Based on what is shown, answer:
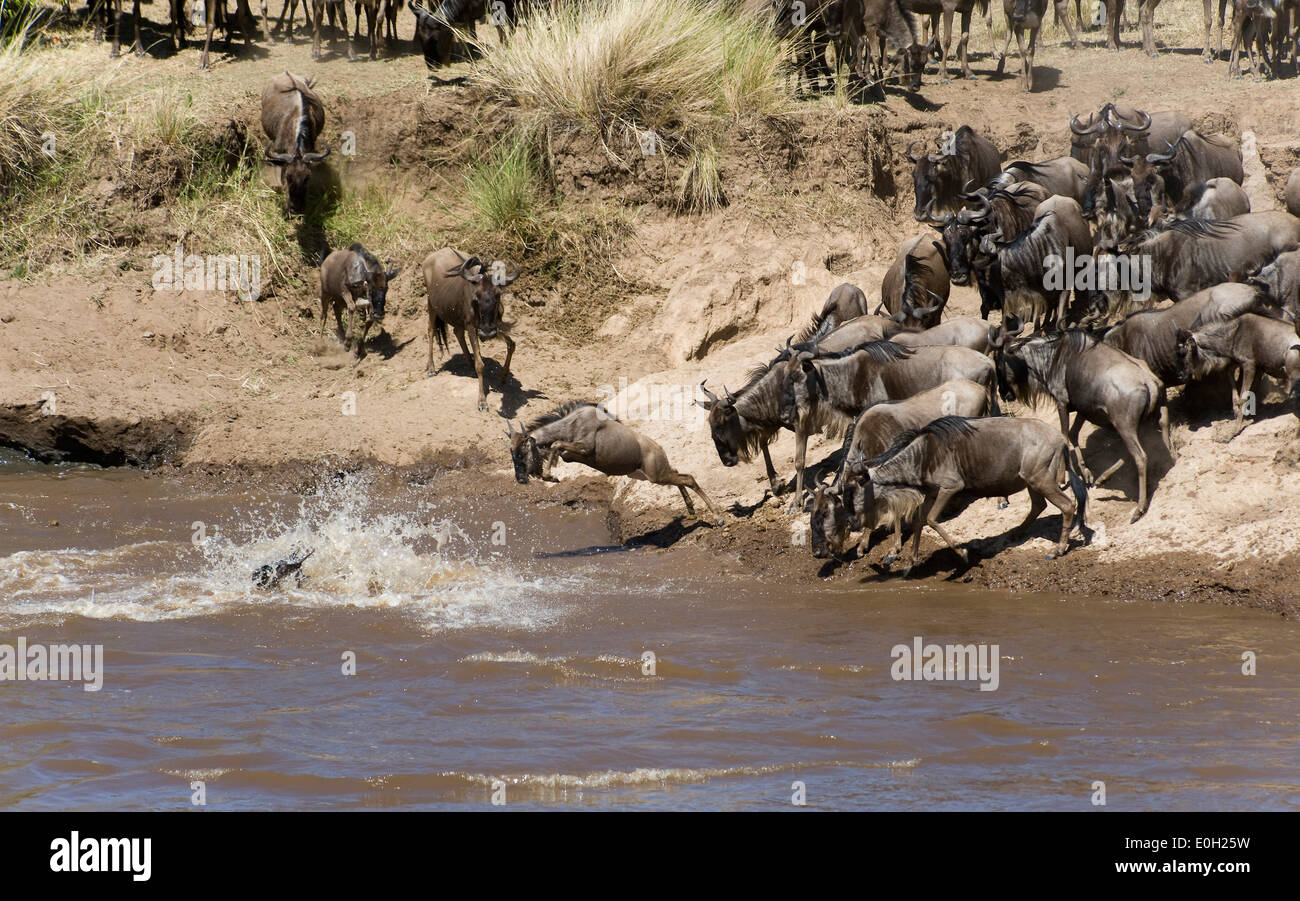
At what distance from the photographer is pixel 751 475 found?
1162 cm

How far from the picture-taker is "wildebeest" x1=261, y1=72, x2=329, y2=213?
50.3 feet

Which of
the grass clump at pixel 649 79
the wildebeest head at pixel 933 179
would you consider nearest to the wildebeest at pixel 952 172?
the wildebeest head at pixel 933 179

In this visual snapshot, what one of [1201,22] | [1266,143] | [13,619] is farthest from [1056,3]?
[13,619]

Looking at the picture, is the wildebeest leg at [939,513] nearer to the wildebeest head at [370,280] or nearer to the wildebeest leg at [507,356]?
the wildebeest leg at [507,356]

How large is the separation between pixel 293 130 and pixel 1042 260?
27.4 ft

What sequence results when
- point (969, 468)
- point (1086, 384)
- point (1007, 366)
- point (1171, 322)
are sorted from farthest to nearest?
point (1007, 366) < point (1171, 322) < point (1086, 384) < point (969, 468)

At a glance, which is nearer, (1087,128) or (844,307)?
(844,307)

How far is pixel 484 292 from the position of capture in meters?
13.0

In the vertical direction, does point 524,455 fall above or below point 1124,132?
below

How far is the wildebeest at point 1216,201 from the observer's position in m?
12.5

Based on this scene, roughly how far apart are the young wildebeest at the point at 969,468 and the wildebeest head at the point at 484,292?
484cm

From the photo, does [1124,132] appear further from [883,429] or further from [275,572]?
[275,572]

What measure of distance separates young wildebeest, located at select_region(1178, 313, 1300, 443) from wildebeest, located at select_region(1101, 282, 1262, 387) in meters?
0.12

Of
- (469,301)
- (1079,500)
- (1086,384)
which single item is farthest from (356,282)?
(1079,500)
